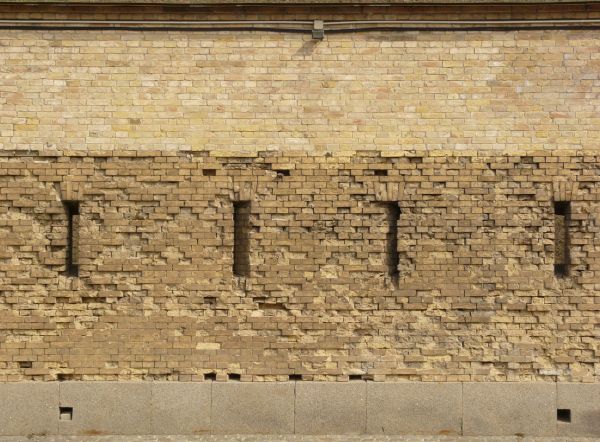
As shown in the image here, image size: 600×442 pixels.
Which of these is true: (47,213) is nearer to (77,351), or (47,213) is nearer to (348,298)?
(77,351)

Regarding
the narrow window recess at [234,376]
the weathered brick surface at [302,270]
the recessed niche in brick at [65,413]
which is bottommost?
the recessed niche in brick at [65,413]

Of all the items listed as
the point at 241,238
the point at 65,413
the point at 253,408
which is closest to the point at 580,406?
the point at 253,408

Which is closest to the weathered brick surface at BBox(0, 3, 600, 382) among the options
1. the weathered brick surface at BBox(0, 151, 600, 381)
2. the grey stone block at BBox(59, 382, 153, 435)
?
the weathered brick surface at BBox(0, 151, 600, 381)

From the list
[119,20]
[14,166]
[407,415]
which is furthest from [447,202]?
[14,166]

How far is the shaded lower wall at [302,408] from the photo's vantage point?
23.8ft

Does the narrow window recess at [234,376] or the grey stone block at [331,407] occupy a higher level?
the narrow window recess at [234,376]

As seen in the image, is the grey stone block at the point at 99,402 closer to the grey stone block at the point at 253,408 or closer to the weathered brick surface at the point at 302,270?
the weathered brick surface at the point at 302,270

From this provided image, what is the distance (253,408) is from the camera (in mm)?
7301

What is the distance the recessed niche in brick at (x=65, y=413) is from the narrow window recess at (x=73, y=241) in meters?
1.48

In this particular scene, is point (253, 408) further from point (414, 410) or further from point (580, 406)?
point (580, 406)

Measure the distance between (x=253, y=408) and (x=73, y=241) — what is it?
2.75m

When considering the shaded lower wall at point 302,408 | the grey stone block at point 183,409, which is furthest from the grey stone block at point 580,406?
the grey stone block at point 183,409

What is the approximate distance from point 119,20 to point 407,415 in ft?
17.8

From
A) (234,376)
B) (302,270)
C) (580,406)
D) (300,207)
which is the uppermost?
(300,207)
